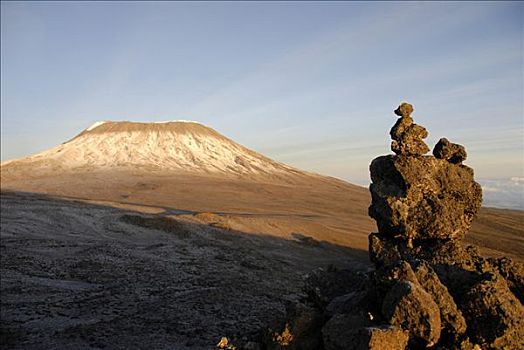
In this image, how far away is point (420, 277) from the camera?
22.5ft

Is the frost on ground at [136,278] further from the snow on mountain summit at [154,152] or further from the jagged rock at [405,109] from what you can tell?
the snow on mountain summit at [154,152]

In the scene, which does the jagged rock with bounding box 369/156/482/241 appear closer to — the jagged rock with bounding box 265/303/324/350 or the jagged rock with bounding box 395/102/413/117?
the jagged rock with bounding box 395/102/413/117

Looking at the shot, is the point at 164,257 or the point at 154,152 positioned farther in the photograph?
A: the point at 154,152

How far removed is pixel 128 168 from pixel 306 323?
73.0m

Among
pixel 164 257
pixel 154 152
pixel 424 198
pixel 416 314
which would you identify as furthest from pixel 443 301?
pixel 154 152

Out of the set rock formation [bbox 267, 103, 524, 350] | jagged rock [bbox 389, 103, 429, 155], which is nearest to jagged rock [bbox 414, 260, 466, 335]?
rock formation [bbox 267, 103, 524, 350]

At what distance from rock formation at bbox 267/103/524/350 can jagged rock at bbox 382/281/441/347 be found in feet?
0.05

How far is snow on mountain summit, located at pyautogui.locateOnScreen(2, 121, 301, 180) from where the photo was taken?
261 feet

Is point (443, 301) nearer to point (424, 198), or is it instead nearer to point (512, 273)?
point (512, 273)

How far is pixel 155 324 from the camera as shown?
1267cm

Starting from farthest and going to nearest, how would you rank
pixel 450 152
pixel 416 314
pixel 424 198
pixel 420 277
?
pixel 450 152 → pixel 424 198 → pixel 420 277 → pixel 416 314

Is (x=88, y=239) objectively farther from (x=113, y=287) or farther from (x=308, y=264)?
(x=308, y=264)

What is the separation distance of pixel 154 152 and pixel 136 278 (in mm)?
73156

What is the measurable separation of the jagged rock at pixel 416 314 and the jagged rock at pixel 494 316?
64 cm
